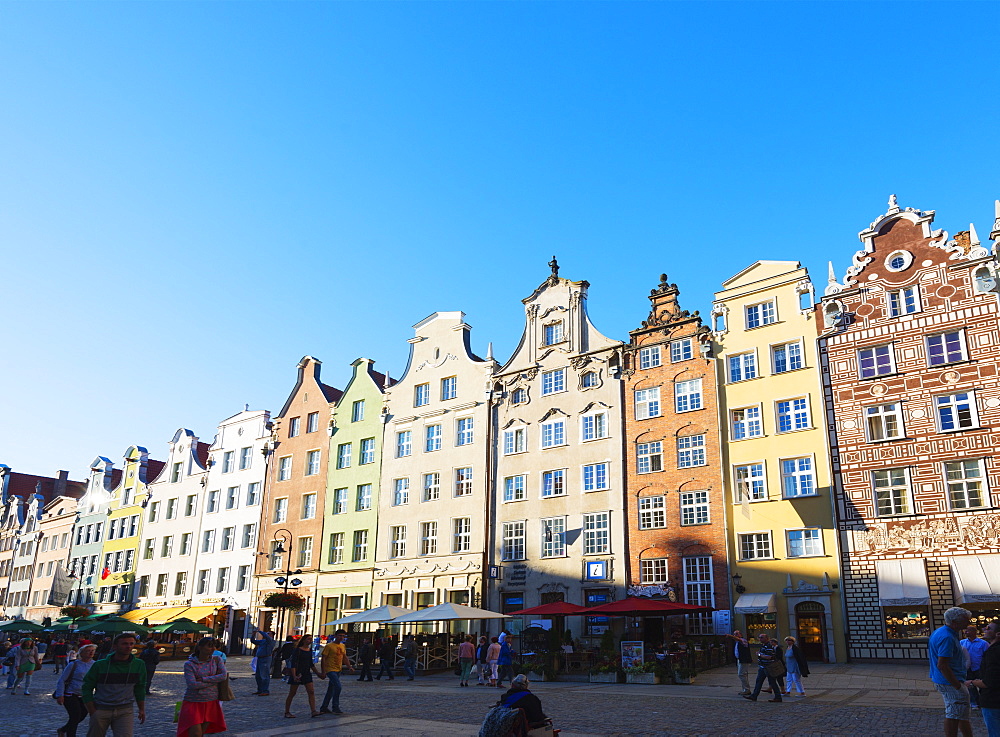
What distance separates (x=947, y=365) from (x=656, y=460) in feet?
37.9

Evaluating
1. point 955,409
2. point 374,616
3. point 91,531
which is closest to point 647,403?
point 955,409

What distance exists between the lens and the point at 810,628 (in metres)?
29.1

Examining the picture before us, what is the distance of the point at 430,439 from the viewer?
42.8 m

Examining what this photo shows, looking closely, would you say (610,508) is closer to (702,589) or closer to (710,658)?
(702,589)

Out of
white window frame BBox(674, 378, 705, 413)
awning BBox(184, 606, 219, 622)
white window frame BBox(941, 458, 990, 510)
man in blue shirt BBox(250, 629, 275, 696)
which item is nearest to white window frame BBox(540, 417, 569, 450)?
white window frame BBox(674, 378, 705, 413)

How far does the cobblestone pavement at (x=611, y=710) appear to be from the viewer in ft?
47.8

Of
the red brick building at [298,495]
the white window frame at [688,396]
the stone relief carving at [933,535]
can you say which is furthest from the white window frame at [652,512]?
the red brick building at [298,495]

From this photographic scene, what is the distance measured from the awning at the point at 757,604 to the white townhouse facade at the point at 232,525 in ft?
95.7

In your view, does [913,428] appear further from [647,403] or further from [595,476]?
[595,476]

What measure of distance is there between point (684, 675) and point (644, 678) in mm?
1375

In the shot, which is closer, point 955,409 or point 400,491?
point 955,409

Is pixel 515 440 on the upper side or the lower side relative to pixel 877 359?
lower

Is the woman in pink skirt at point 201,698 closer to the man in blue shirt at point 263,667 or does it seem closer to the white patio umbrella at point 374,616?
the man in blue shirt at point 263,667

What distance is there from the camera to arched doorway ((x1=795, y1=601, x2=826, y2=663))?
94.6ft
